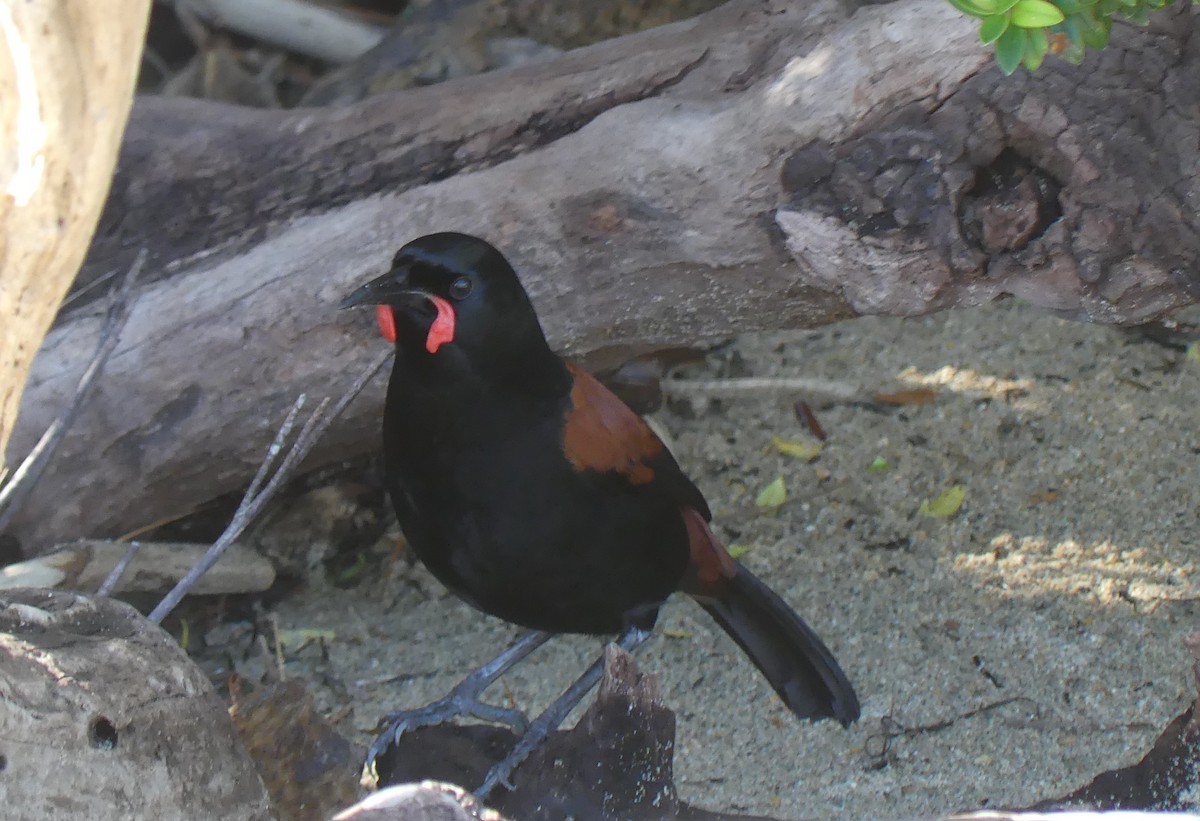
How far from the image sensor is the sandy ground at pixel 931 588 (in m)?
2.50

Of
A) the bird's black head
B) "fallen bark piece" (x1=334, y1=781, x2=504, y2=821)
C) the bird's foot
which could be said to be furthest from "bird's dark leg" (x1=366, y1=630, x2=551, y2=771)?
"fallen bark piece" (x1=334, y1=781, x2=504, y2=821)

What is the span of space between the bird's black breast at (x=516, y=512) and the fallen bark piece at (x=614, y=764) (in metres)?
0.29

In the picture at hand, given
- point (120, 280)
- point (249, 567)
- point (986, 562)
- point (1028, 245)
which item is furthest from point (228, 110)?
point (986, 562)

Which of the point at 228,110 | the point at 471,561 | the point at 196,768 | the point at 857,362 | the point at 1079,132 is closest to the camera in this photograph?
the point at 196,768

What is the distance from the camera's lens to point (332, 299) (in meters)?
2.54

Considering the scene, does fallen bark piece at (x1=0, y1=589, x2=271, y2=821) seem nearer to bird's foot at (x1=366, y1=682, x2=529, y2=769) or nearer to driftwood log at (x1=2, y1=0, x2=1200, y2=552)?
bird's foot at (x1=366, y1=682, x2=529, y2=769)

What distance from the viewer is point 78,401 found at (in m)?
2.20

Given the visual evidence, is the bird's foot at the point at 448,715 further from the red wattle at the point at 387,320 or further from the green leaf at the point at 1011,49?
the green leaf at the point at 1011,49

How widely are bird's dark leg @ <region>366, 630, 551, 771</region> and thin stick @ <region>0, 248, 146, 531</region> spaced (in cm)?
79

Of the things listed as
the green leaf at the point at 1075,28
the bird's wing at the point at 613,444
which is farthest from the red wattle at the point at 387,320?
the green leaf at the point at 1075,28

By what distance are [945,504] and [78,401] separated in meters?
1.91

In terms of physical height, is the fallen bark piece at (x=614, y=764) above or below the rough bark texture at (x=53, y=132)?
below

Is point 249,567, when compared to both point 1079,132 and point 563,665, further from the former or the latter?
point 1079,132

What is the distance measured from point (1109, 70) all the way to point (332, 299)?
144 centimetres
